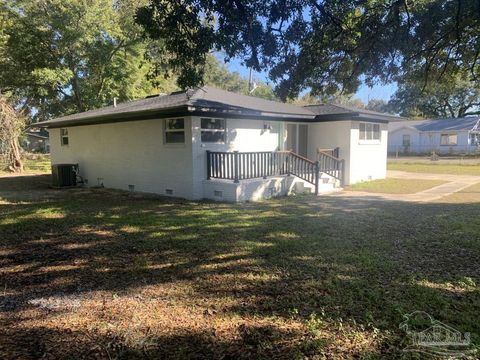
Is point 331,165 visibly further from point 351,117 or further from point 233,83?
point 233,83

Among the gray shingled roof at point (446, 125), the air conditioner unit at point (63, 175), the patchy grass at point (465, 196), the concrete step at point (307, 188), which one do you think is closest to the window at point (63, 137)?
the air conditioner unit at point (63, 175)

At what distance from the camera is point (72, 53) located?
2339 centimetres

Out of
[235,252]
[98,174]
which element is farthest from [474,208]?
[98,174]

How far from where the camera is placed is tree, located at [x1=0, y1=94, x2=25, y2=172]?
18.4 meters

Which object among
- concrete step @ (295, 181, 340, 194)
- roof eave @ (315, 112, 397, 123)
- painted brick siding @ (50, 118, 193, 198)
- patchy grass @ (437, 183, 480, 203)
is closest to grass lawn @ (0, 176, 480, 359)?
patchy grass @ (437, 183, 480, 203)

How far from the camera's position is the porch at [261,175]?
10.8 metres

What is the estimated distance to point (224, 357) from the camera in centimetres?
289

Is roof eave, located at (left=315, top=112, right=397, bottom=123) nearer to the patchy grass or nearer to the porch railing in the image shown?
the porch railing

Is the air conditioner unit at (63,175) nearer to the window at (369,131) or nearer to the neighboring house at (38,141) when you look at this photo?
the window at (369,131)

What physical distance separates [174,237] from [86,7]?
66.7ft

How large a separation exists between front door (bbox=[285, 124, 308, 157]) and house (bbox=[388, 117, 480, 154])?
25.1 m

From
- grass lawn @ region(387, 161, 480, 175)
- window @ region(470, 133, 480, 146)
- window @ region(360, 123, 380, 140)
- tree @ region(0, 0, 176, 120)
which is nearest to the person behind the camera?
window @ region(360, 123, 380, 140)

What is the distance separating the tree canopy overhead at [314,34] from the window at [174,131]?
8.67ft

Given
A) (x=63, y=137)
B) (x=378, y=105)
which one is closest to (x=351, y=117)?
(x=63, y=137)
